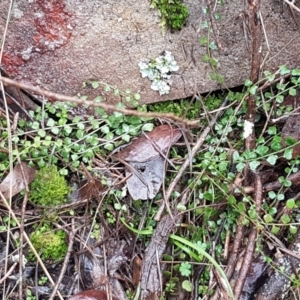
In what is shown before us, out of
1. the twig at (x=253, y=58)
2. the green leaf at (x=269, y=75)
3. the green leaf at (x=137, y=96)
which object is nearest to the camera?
the twig at (x=253, y=58)

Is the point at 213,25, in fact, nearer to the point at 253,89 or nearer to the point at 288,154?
the point at 253,89

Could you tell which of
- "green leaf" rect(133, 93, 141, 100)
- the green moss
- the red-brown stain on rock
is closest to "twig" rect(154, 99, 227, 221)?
the green moss

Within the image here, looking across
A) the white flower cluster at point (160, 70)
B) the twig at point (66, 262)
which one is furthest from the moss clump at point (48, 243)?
the white flower cluster at point (160, 70)

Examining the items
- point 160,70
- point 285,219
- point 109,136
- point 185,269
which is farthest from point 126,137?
point 285,219

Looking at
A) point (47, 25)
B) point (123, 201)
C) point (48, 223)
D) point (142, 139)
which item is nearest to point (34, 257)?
point (48, 223)

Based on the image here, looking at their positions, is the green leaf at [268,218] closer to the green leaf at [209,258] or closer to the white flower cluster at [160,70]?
the green leaf at [209,258]

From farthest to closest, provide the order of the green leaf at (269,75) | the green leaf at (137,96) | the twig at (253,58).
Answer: the green leaf at (137,96) < the green leaf at (269,75) < the twig at (253,58)

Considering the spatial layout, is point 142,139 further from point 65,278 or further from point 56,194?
point 65,278
